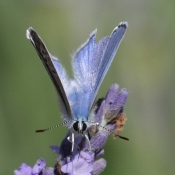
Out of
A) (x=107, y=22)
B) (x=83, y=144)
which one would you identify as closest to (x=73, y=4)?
(x=107, y=22)

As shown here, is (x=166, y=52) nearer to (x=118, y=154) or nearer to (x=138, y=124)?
(x=138, y=124)

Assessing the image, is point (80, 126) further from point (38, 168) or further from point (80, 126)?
point (38, 168)

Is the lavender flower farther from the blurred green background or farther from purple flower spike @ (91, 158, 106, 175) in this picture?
the blurred green background

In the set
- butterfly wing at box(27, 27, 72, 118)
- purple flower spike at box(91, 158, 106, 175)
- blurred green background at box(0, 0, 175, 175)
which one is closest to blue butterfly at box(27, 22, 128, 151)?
butterfly wing at box(27, 27, 72, 118)

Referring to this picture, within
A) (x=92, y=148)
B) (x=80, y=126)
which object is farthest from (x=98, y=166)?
(x=80, y=126)

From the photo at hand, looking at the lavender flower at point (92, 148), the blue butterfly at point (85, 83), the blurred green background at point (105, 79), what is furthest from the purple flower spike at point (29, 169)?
the blurred green background at point (105, 79)

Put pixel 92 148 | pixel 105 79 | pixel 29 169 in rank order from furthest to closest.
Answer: pixel 105 79 < pixel 92 148 < pixel 29 169
